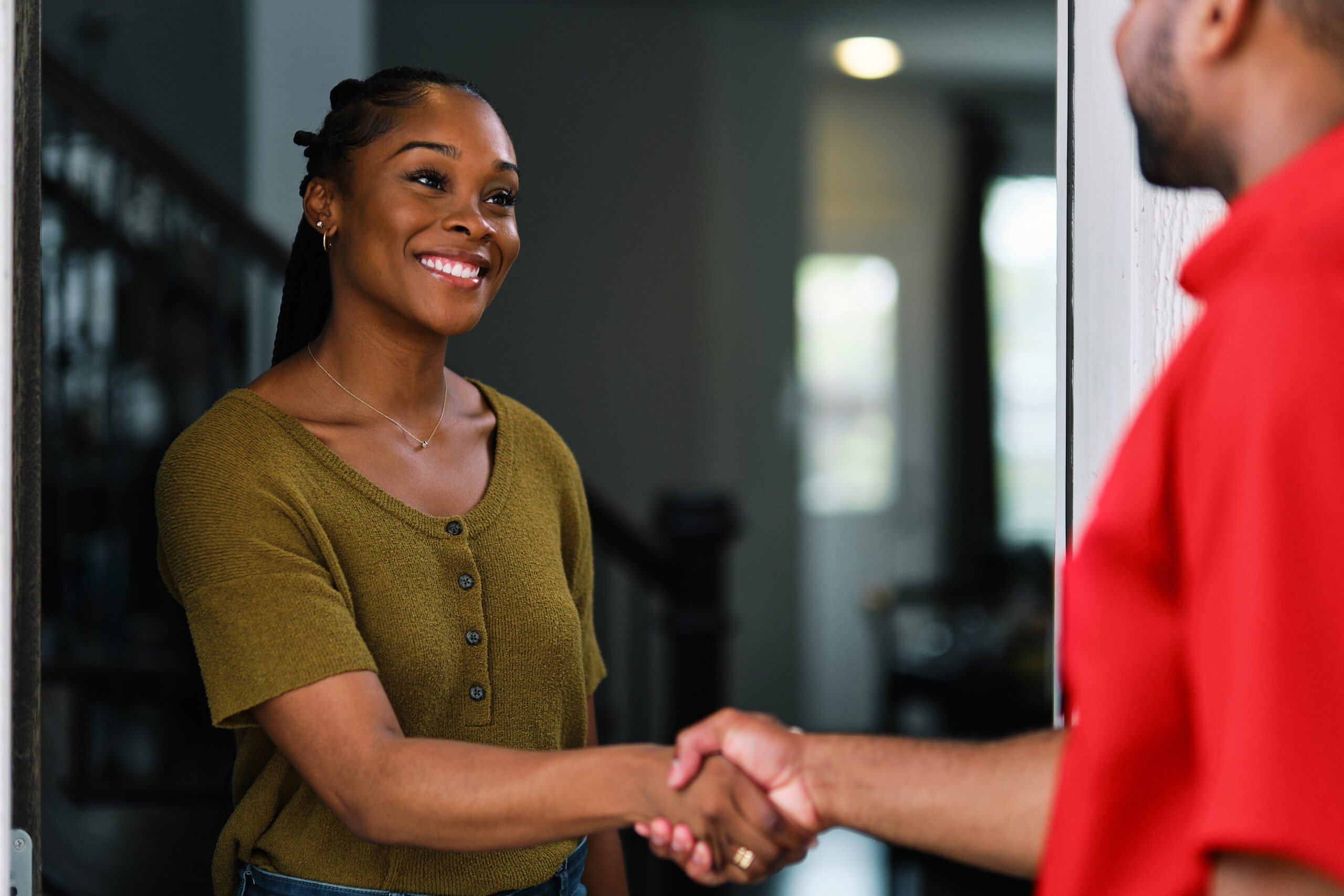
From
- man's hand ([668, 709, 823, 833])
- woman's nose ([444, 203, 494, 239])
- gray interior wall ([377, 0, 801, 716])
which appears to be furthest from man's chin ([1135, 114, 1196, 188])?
gray interior wall ([377, 0, 801, 716])

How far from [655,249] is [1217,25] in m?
4.89

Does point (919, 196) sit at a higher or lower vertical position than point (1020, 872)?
higher

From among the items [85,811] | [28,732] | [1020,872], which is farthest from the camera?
[85,811]

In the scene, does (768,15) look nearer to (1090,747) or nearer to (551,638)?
(551,638)

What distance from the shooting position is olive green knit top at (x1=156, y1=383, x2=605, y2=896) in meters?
1.09

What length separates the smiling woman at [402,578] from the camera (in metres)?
1.07

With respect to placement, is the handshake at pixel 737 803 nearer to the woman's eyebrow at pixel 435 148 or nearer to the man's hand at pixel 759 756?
the man's hand at pixel 759 756

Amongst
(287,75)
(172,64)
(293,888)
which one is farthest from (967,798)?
(172,64)

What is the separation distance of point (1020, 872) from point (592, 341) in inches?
179

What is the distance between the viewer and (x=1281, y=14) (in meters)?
0.68

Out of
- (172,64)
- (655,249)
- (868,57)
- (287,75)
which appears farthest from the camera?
(868,57)

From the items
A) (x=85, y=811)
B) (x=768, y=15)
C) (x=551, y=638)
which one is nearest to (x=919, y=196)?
(x=768, y=15)

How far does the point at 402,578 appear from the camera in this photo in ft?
3.94

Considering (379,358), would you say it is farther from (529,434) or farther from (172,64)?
(172,64)
